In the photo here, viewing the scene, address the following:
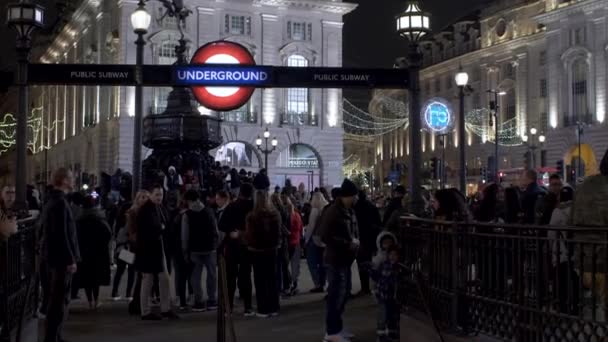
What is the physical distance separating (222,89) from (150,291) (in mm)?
3178

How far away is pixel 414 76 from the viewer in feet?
38.9

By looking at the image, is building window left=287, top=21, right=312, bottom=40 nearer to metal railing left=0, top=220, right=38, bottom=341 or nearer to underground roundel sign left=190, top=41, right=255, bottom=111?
underground roundel sign left=190, top=41, right=255, bottom=111

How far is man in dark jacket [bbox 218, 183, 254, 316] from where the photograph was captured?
474 inches

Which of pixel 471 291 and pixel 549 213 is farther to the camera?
pixel 549 213

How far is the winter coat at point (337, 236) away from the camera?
9367 mm

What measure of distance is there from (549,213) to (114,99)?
1969 inches

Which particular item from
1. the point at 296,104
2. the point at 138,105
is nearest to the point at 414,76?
A: the point at 138,105

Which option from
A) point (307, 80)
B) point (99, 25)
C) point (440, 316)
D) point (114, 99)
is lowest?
point (440, 316)

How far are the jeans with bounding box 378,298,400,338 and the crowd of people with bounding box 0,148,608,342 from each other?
0.04 ft

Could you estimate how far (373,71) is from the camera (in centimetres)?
1202

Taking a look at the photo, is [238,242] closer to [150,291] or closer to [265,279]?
[265,279]

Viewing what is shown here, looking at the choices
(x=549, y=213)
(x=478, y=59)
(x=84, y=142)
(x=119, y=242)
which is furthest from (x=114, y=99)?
(x=549, y=213)

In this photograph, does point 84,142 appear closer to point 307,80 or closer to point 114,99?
point 114,99

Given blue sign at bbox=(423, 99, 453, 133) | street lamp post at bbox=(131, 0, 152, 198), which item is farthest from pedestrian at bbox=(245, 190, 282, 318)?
blue sign at bbox=(423, 99, 453, 133)
